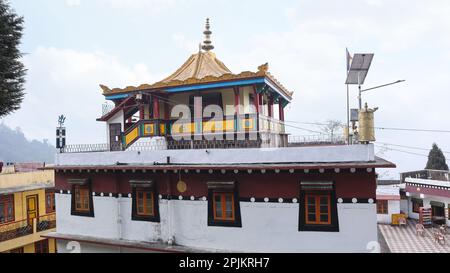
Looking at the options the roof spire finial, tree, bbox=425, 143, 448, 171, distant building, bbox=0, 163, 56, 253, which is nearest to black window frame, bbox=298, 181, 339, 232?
the roof spire finial

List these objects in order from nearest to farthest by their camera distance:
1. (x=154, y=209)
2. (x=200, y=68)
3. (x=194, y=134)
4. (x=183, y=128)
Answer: (x=154, y=209) → (x=194, y=134) → (x=183, y=128) → (x=200, y=68)

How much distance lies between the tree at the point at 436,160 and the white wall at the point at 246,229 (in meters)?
29.3

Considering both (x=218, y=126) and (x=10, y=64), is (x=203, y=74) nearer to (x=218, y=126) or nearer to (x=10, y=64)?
(x=218, y=126)

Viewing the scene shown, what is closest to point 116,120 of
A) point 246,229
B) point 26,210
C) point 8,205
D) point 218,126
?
point 218,126

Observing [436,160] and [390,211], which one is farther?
[436,160]

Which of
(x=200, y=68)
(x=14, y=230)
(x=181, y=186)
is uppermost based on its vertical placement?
(x=200, y=68)

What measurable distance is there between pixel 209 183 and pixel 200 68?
710cm

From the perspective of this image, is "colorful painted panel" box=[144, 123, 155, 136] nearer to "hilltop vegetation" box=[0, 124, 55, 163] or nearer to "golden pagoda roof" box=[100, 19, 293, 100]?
"golden pagoda roof" box=[100, 19, 293, 100]

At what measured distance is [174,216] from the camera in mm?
12289

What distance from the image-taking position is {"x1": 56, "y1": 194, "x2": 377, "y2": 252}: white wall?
33.6ft

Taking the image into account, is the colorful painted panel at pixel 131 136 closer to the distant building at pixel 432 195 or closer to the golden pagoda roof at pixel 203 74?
the golden pagoda roof at pixel 203 74

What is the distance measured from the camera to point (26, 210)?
73.3 feet

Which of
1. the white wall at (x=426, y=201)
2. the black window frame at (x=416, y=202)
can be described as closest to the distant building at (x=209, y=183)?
the white wall at (x=426, y=201)
